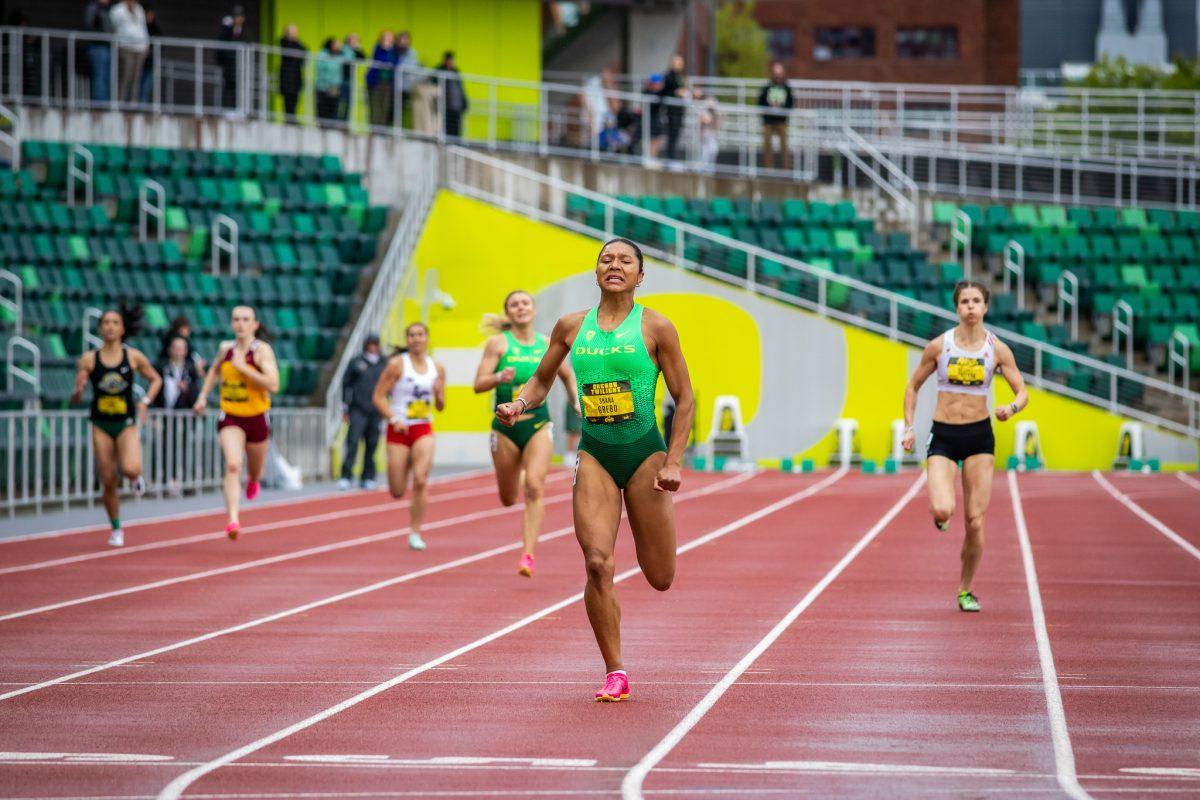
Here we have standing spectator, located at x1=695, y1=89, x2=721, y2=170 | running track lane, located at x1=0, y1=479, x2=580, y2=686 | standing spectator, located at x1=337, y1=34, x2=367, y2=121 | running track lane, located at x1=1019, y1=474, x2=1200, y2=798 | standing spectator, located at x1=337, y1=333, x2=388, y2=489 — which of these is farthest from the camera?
standing spectator, located at x1=695, y1=89, x2=721, y2=170

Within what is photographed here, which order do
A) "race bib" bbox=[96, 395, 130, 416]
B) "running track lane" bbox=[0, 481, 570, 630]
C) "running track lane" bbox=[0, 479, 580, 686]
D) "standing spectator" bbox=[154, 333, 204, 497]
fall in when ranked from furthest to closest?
"standing spectator" bbox=[154, 333, 204, 497] < "race bib" bbox=[96, 395, 130, 416] < "running track lane" bbox=[0, 481, 570, 630] < "running track lane" bbox=[0, 479, 580, 686]

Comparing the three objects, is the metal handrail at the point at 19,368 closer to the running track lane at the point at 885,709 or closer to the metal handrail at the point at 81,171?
the metal handrail at the point at 81,171

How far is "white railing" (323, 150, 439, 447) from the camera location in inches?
1148

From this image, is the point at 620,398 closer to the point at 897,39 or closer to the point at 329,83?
the point at 329,83

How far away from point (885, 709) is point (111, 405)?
10.2 meters

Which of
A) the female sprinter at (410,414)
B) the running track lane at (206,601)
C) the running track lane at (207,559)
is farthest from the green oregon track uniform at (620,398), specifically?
the female sprinter at (410,414)

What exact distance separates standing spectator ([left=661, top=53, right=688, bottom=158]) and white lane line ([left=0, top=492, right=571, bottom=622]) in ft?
52.5

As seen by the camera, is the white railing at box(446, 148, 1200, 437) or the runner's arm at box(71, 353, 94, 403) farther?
the white railing at box(446, 148, 1200, 437)

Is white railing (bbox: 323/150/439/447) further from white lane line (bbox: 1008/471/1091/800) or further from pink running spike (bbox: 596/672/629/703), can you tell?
pink running spike (bbox: 596/672/629/703)

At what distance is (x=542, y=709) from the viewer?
28.7ft

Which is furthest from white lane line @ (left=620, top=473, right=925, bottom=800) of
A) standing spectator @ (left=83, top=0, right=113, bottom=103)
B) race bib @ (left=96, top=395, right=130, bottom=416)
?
standing spectator @ (left=83, top=0, right=113, bottom=103)

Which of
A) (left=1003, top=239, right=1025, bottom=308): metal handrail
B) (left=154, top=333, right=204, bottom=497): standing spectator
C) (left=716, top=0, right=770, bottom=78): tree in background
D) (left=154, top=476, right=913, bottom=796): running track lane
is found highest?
(left=716, top=0, right=770, bottom=78): tree in background

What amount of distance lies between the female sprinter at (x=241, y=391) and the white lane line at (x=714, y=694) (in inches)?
202

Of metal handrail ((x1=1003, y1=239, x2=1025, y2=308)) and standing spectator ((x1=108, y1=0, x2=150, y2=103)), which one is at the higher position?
standing spectator ((x1=108, y1=0, x2=150, y2=103))
